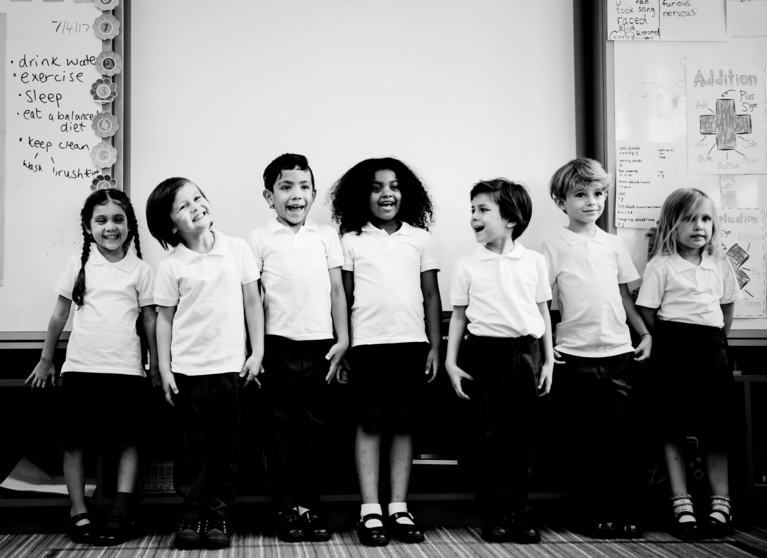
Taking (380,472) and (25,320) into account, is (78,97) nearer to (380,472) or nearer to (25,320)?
(25,320)

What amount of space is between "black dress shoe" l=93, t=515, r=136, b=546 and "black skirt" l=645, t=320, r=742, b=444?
67.3 inches

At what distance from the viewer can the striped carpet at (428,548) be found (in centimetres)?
177

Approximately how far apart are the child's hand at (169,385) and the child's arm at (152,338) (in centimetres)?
9

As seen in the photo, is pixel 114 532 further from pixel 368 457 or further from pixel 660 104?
pixel 660 104

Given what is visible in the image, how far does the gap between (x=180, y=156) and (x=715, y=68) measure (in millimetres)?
1998

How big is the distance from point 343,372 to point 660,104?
4.97 ft

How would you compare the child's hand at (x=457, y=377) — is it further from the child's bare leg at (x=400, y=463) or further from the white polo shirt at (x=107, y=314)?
the white polo shirt at (x=107, y=314)

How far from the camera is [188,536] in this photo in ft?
5.91

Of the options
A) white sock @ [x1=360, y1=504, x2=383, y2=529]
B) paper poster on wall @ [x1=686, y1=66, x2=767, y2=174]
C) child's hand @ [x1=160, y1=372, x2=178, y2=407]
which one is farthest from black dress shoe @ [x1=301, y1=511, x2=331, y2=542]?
paper poster on wall @ [x1=686, y1=66, x2=767, y2=174]

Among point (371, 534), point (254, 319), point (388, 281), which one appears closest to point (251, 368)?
point (254, 319)

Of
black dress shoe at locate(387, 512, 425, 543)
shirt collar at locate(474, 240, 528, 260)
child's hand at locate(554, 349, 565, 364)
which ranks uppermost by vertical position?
shirt collar at locate(474, 240, 528, 260)

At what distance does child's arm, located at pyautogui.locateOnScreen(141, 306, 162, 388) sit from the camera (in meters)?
1.97

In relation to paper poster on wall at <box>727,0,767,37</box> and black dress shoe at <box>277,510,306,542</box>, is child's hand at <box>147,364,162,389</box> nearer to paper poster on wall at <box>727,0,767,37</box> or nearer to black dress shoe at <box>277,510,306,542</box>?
black dress shoe at <box>277,510,306,542</box>

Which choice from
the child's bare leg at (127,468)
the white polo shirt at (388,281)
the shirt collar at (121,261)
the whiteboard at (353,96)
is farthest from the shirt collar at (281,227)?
the child's bare leg at (127,468)
